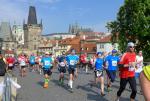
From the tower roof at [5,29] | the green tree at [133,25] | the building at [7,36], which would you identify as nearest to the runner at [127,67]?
the green tree at [133,25]

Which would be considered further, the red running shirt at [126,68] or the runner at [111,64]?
the runner at [111,64]

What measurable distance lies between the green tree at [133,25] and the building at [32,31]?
414ft

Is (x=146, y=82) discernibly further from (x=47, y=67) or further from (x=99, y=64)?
(x=47, y=67)

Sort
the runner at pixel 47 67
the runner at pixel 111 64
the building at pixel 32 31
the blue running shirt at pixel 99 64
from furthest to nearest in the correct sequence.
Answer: the building at pixel 32 31 < the runner at pixel 47 67 < the blue running shirt at pixel 99 64 < the runner at pixel 111 64

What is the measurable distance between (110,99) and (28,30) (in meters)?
170

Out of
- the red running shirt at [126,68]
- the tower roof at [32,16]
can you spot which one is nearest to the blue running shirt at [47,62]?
the red running shirt at [126,68]

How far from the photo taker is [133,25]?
49.2 meters

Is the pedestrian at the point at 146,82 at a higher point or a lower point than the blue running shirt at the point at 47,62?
higher

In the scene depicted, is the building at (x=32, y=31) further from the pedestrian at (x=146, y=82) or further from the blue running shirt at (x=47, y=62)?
the pedestrian at (x=146, y=82)

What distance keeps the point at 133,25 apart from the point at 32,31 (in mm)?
137030

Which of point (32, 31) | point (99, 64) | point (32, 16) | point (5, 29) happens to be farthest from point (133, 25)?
point (32, 16)

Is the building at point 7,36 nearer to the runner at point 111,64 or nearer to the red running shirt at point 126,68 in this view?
the runner at point 111,64

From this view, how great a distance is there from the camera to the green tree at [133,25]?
47219 millimetres

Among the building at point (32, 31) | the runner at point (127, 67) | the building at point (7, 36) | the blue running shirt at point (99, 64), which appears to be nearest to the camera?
the runner at point (127, 67)
